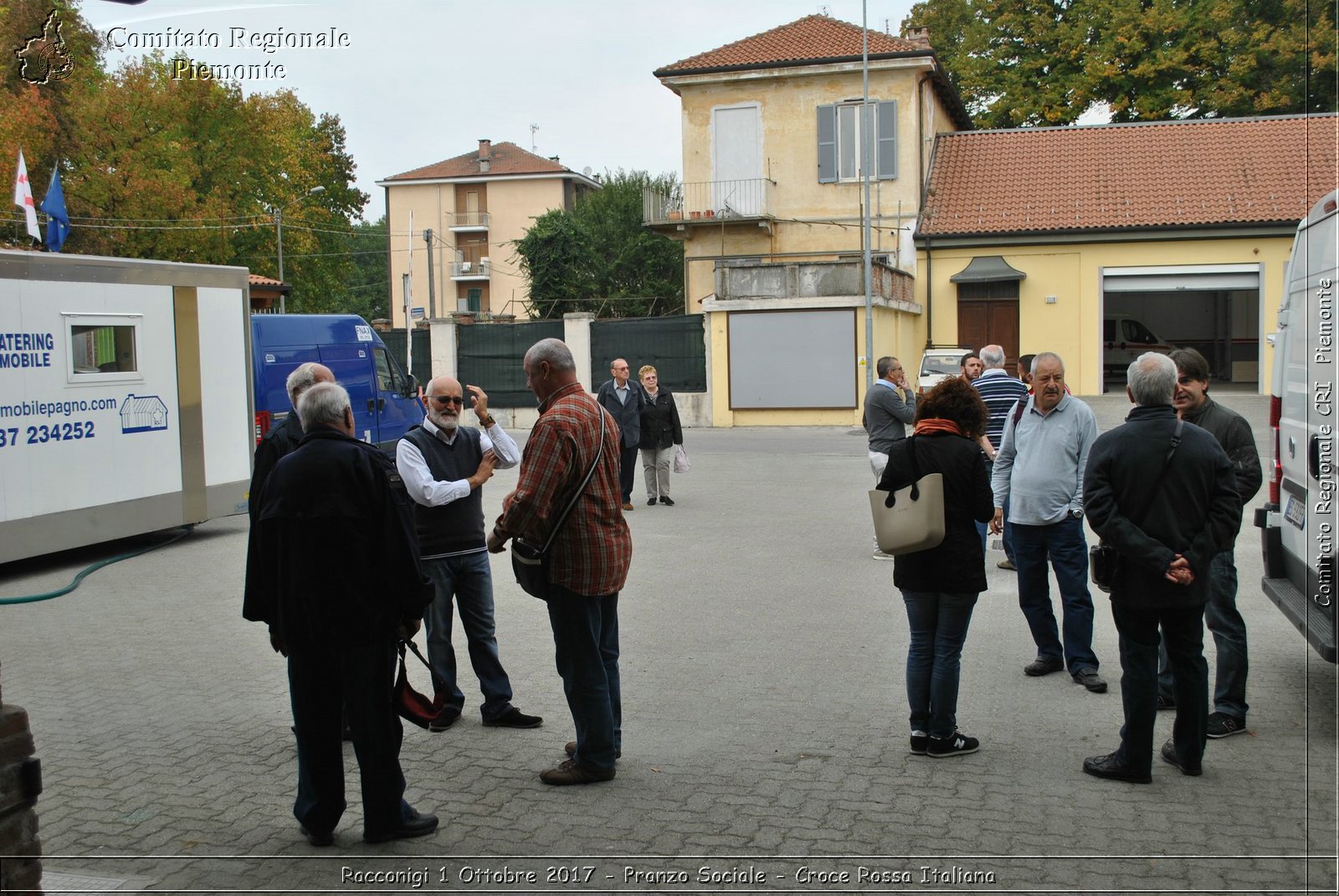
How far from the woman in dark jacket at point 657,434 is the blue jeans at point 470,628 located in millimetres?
8455

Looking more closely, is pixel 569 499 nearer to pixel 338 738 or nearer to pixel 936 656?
pixel 338 738

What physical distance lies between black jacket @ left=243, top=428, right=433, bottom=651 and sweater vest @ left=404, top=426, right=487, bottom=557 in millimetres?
1326

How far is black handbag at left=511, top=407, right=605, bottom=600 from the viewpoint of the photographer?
17.0 ft

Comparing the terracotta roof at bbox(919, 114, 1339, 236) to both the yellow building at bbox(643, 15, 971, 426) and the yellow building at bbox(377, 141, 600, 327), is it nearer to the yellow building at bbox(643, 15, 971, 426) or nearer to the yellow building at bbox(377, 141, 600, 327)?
the yellow building at bbox(643, 15, 971, 426)

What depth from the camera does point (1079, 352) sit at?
3372cm

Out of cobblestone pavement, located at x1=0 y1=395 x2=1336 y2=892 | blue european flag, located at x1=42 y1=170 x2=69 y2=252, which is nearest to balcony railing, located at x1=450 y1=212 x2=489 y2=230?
blue european flag, located at x1=42 y1=170 x2=69 y2=252

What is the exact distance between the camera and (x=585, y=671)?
5258mm

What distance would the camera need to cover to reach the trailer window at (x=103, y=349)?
11.1 metres

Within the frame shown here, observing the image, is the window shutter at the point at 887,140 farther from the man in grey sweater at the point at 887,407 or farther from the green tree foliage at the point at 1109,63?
the man in grey sweater at the point at 887,407

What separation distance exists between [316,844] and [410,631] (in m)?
0.86

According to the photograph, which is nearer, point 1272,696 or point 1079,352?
point 1272,696

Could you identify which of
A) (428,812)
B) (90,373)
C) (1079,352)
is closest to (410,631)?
(428,812)

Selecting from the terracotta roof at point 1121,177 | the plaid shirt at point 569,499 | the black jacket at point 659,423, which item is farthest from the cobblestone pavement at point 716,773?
the terracotta roof at point 1121,177

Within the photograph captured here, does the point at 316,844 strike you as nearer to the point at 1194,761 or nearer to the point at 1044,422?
the point at 1194,761
